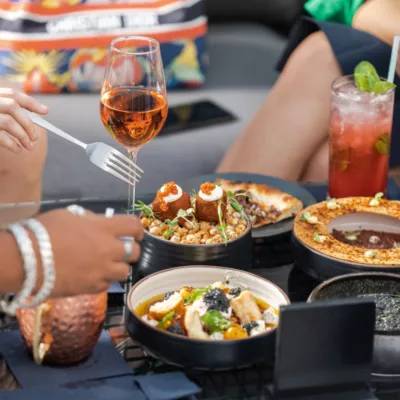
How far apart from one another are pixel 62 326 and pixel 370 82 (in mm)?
872

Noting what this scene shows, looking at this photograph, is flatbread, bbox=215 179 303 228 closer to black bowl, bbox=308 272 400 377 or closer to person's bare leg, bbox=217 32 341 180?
black bowl, bbox=308 272 400 377

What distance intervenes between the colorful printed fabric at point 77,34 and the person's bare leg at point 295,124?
0.79 meters

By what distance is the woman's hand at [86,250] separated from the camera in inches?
46.1

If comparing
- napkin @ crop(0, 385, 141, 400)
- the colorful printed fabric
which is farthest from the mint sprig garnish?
the colorful printed fabric

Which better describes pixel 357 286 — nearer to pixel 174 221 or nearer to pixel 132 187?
pixel 174 221

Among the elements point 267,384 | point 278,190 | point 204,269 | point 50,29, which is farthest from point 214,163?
point 267,384

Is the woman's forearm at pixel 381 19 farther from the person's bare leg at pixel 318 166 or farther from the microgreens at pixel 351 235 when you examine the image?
the microgreens at pixel 351 235

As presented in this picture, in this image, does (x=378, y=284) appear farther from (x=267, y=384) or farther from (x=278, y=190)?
(x=278, y=190)

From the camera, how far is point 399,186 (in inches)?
78.0

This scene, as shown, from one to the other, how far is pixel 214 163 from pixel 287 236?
1147 millimetres

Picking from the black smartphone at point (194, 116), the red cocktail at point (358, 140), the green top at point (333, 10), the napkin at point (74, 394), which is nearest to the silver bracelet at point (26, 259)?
the napkin at point (74, 394)

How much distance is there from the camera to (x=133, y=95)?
1639 mm

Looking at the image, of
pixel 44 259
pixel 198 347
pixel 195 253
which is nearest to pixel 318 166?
pixel 195 253

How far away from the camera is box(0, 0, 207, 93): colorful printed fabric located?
308cm
